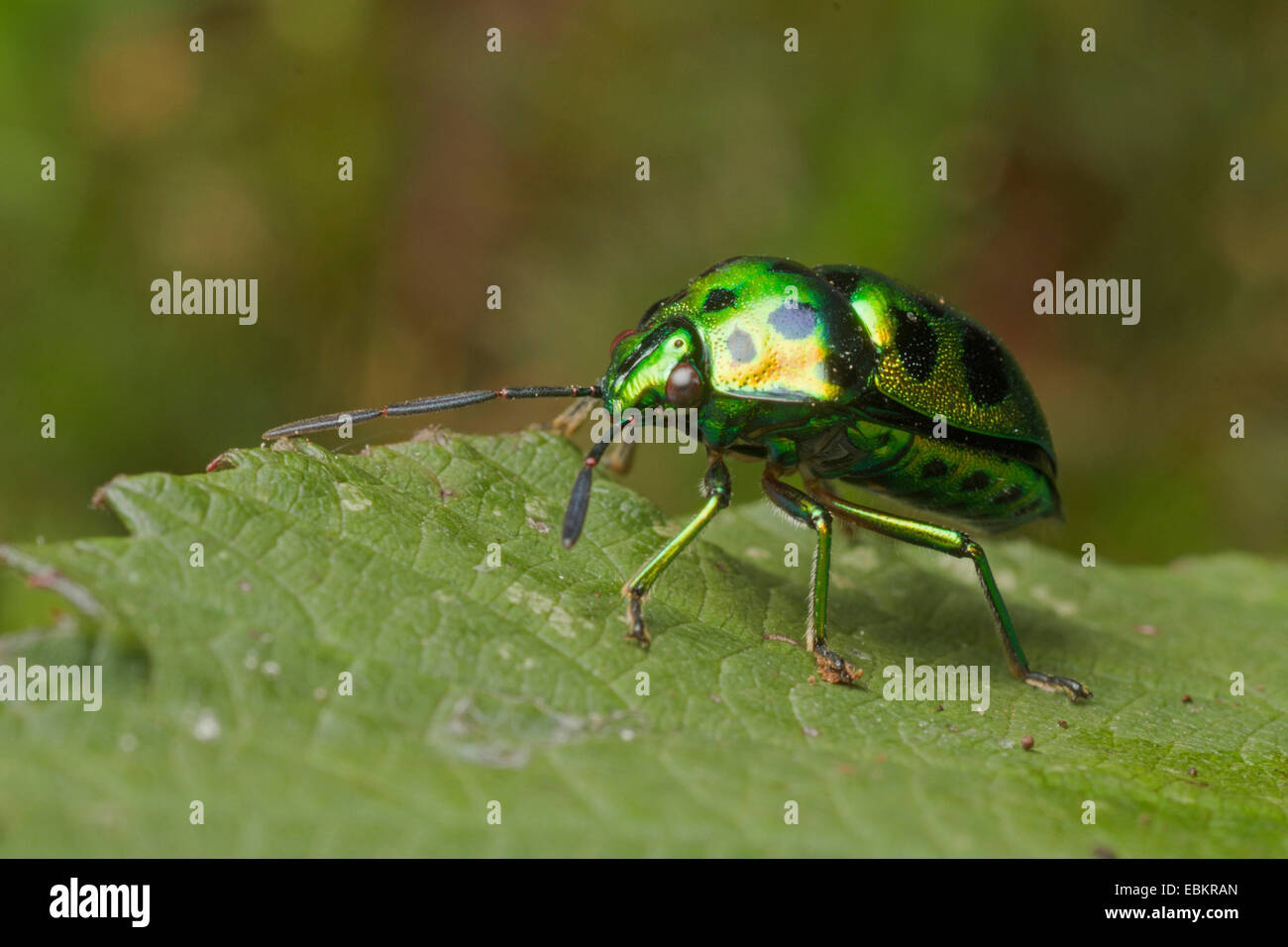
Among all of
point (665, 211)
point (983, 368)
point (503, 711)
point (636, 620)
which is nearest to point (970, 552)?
point (983, 368)

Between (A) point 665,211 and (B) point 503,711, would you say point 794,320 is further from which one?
(A) point 665,211

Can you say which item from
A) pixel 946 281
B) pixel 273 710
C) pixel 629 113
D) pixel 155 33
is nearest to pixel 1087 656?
pixel 273 710

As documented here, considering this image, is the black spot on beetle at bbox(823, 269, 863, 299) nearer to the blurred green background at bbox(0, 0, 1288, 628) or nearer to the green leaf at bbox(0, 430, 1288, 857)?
the green leaf at bbox(0, 430, 1288, 857)

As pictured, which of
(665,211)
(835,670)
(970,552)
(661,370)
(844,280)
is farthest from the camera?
(665,211)

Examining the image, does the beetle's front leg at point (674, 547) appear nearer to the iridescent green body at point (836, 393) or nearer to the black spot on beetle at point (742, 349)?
the iridescent green body at point (836, 393)

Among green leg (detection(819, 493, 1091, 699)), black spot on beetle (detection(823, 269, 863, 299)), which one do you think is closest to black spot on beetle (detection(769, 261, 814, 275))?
black spot on beetle (detection(823, 269, 863, 299))

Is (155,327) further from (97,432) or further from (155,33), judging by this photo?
(155,33)

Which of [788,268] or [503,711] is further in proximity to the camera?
[788,268]
